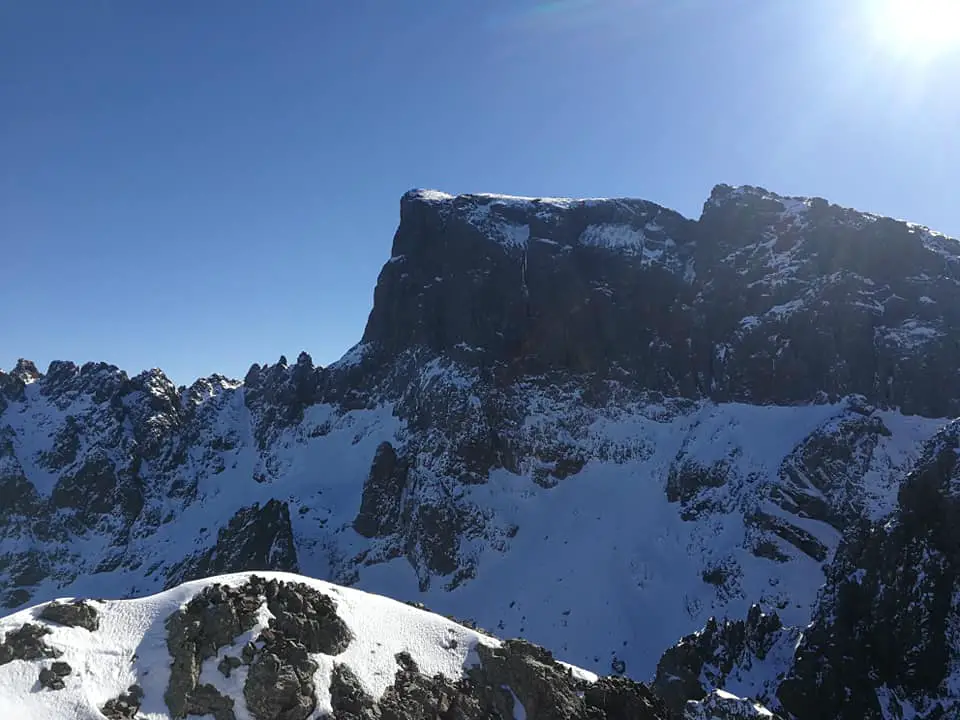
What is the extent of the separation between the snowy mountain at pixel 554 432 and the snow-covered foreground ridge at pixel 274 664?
191 ft

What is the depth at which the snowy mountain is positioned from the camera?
372 feet

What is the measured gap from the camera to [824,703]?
217ft

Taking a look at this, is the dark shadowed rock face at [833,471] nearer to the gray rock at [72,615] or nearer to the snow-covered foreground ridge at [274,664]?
the snow-covered foreground ridge at [274,664]

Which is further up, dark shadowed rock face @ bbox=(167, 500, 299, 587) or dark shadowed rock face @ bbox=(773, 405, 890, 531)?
dark shadowed rock face @ bbox=(773, 405, 890, 531)

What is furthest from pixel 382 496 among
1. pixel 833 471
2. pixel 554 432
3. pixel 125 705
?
pixel 125 705

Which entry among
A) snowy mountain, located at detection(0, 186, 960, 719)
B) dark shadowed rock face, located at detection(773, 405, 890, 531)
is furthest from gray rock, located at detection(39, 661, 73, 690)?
dark shadowed rock face, located at detection(773, 405, 890, 531)

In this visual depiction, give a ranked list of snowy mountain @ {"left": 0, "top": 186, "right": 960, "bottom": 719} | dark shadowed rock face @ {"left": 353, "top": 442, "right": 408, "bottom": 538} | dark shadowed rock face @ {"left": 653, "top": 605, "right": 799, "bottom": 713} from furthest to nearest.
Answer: dark shadowed rock face @ {"left": 353, "top": 442, "right": 408, "bottom": 538}
snowy mountain @ {"left": 0, "top": 186, "right": 960, "bottom": 719}
dark shadowed rock face @ {"left": 653, "top": 605, "right": 799, "bottom": 713}

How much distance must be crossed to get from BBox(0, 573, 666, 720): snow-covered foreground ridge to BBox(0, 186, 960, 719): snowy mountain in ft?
191

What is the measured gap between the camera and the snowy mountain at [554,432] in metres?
113

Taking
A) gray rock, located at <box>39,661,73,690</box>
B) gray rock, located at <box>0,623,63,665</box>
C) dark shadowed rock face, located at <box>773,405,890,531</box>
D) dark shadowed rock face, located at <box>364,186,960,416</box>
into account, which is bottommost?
gray rock, located at <box>39,661,73,690</box>

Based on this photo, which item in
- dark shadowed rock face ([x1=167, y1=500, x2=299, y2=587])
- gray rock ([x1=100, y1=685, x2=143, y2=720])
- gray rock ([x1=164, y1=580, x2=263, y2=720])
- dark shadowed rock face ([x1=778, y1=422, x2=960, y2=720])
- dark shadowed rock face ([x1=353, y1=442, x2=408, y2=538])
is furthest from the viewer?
dark shadowed rock face ([x1=353, y1=442, x2=408, y2=538])

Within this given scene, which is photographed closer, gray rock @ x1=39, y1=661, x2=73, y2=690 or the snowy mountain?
gray rock @ x1=39, y1=661, x2=73, y2=690

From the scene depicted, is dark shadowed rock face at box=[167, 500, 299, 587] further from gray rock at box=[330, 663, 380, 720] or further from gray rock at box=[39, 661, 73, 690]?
gray rock at box=[39, 661, 73, 690]

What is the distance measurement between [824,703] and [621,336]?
9599 cm
